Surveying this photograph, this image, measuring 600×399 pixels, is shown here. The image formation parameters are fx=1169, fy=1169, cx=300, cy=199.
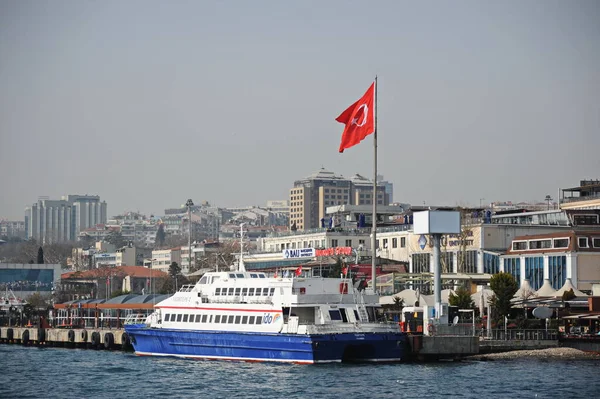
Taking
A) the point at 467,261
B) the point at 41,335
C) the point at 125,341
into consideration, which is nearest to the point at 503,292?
the point at 125,341

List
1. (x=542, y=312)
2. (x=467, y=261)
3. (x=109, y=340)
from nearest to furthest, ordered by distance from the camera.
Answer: (x=542, y=312) → (x=109, y=340) → (x=467, y=261)

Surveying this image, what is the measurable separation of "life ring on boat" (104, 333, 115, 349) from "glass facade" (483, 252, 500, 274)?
3530 cm

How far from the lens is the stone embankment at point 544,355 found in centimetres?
6419

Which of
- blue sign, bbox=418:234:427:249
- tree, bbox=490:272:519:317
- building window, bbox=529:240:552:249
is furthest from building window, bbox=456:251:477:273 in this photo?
tree, bbox=490:272:519:317

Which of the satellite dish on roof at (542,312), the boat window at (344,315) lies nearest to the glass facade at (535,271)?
the satellite dish on roof at (542,312)

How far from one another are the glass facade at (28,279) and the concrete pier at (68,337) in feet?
197

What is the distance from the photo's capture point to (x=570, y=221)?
105062mm

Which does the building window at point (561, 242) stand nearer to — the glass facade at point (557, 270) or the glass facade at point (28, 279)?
the glass facade at point (557, 270)

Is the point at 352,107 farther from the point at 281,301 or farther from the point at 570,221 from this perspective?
the point at 570,221

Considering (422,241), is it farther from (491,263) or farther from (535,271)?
(535,271)

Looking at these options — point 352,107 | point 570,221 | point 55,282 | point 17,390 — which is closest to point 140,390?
point 17,390

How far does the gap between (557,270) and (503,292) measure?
19833mm

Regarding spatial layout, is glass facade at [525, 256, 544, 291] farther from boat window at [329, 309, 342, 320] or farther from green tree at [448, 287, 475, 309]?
boat window at [329, 309, 342, 320]

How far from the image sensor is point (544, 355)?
64.8m
